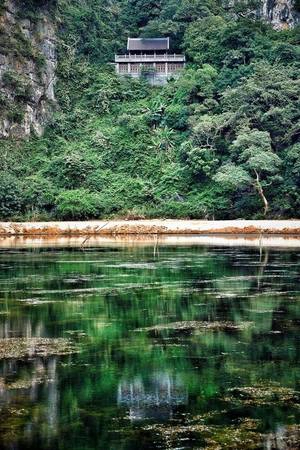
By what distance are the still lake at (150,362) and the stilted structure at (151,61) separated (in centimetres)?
5487

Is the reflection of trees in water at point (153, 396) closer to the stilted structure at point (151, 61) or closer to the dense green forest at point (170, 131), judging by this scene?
the dense green forest at point (170, 131)

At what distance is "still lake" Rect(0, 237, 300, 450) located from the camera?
9.53 m

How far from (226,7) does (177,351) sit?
86.0 metres

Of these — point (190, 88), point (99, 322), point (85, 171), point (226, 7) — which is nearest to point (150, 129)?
point (190, 88)

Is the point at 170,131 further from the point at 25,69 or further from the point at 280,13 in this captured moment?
the point at 280,13

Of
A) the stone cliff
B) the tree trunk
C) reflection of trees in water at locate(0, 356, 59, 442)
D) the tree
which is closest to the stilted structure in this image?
the stone cliff

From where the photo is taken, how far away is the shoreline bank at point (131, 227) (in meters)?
56.3

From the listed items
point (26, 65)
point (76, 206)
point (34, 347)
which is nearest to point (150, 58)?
point (26, 65)

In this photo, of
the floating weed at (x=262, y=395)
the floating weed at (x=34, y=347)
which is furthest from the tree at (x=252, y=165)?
the floating weed at (x=262, y=395)

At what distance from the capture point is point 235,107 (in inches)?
2495

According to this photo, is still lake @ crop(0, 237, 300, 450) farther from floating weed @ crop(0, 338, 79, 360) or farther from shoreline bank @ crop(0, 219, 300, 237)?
shoreline bank @ crop(0, 219, 300, 237)

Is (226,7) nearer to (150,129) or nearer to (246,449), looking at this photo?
(150,129)

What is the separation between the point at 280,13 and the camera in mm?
93188

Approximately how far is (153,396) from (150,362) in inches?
89.9
